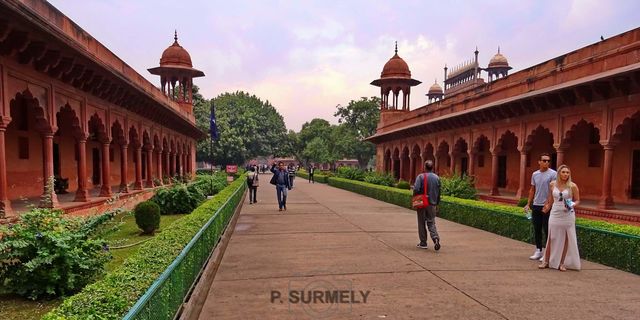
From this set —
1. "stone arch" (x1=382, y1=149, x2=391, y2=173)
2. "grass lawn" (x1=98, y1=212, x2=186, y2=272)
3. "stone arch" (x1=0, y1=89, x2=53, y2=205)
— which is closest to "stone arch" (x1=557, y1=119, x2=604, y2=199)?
"grass lawn" (x1=98, y1=212, x2=186, y2=272)

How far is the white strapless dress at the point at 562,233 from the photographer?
6.68 meters

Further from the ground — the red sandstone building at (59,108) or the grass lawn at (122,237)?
the red sandstone building at (59,108)

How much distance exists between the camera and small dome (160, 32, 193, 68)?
33000 millimetres

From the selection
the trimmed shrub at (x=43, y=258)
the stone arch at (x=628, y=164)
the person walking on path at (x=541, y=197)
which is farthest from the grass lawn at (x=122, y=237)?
the stone arch at (x=628, y=164)

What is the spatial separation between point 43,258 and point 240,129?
189 ft

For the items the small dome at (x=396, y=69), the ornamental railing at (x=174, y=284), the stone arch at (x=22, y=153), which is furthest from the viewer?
the small dome at (x=396, y=69)

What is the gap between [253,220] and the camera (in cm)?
1287

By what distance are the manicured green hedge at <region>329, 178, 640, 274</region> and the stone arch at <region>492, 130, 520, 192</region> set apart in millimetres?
9127

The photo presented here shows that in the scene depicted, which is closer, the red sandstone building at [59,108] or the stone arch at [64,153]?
the red sandstone building at [59,108]

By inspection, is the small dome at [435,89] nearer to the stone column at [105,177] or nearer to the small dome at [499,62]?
the small dome at [499,62]

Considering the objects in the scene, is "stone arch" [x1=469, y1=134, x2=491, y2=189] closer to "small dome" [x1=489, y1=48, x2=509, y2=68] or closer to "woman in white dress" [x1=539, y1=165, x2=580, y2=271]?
"woman in white dress" [x1=539, y1=165, x2=580, y2=271]

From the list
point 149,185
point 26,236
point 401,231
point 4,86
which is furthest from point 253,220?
point 149,185

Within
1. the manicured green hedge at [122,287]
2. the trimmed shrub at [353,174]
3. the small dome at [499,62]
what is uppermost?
the small dome at [499,62]

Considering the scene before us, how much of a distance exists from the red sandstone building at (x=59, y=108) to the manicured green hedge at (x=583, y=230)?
9.11m
